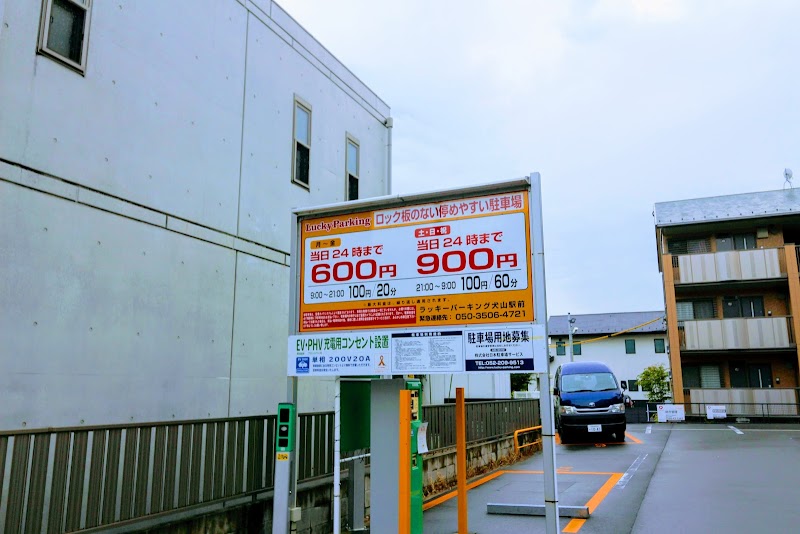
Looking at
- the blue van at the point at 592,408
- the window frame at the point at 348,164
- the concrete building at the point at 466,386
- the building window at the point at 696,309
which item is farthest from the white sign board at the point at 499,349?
the building window at the point at 696,309

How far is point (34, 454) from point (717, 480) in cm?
1022

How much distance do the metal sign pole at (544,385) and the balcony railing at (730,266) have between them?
25.9 m

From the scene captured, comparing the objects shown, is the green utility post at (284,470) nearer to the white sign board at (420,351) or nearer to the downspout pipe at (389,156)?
the white sign board at (420,351)

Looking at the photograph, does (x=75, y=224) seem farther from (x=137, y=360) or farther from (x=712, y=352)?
(x=712, y=352)

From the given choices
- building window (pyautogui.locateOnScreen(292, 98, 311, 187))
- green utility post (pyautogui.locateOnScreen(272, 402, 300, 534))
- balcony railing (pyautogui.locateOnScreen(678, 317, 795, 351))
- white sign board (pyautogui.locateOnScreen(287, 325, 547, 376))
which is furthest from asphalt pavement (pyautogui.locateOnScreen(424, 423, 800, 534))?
balcony railing (pyautogui.locateOnScreen(678, 317, 795, 351))

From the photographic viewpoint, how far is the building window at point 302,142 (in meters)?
9.39

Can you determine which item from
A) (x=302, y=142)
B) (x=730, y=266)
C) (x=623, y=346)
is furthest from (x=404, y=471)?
(x=623, y=346)

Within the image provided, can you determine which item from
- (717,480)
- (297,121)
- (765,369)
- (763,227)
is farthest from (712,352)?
(297,121)

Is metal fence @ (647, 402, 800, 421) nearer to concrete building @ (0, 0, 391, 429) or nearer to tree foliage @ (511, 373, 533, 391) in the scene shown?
tree foliage @ (511, 373, 533, 391)

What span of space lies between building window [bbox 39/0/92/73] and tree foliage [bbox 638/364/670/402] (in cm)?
4430

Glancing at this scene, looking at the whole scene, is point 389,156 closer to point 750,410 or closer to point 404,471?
point 404,471

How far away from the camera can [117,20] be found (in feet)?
21.1

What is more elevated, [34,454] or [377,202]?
[377,202]

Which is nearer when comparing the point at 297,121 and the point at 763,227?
the point at 297,121
